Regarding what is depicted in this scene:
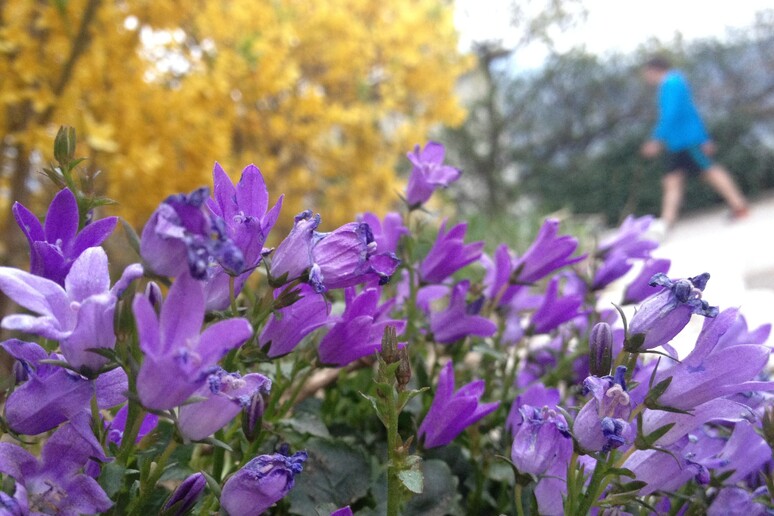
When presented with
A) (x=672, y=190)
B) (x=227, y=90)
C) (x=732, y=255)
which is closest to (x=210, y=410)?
(x=227, y=90)

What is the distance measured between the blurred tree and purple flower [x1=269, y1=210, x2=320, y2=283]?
191 millimetres

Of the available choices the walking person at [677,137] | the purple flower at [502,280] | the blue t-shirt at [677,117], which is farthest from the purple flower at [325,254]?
the blue t-shirt at [677,117]

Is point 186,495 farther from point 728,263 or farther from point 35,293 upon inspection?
point 728,263

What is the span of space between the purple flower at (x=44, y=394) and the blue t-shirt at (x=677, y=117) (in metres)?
6.30

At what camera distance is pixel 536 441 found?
19.4 inches

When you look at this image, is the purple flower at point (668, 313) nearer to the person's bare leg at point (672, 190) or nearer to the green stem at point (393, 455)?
the green stem at point (393, 455)

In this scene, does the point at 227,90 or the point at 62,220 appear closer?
A: the point at 62,220

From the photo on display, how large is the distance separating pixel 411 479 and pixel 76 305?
24 cm

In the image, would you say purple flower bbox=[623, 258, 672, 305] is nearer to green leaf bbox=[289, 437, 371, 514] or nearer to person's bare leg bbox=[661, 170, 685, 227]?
green leaf bbox=[289, 437, 371, 514]

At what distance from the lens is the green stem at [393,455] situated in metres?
0.46

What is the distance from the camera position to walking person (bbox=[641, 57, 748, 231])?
5957 mm

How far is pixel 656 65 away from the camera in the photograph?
6223mm

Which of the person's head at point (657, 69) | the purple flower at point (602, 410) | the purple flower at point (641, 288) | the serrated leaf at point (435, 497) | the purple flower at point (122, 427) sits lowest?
the serrated leaf at point (435, 497)

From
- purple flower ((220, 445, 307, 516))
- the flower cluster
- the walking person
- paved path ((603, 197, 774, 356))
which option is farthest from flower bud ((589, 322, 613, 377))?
the walking person
